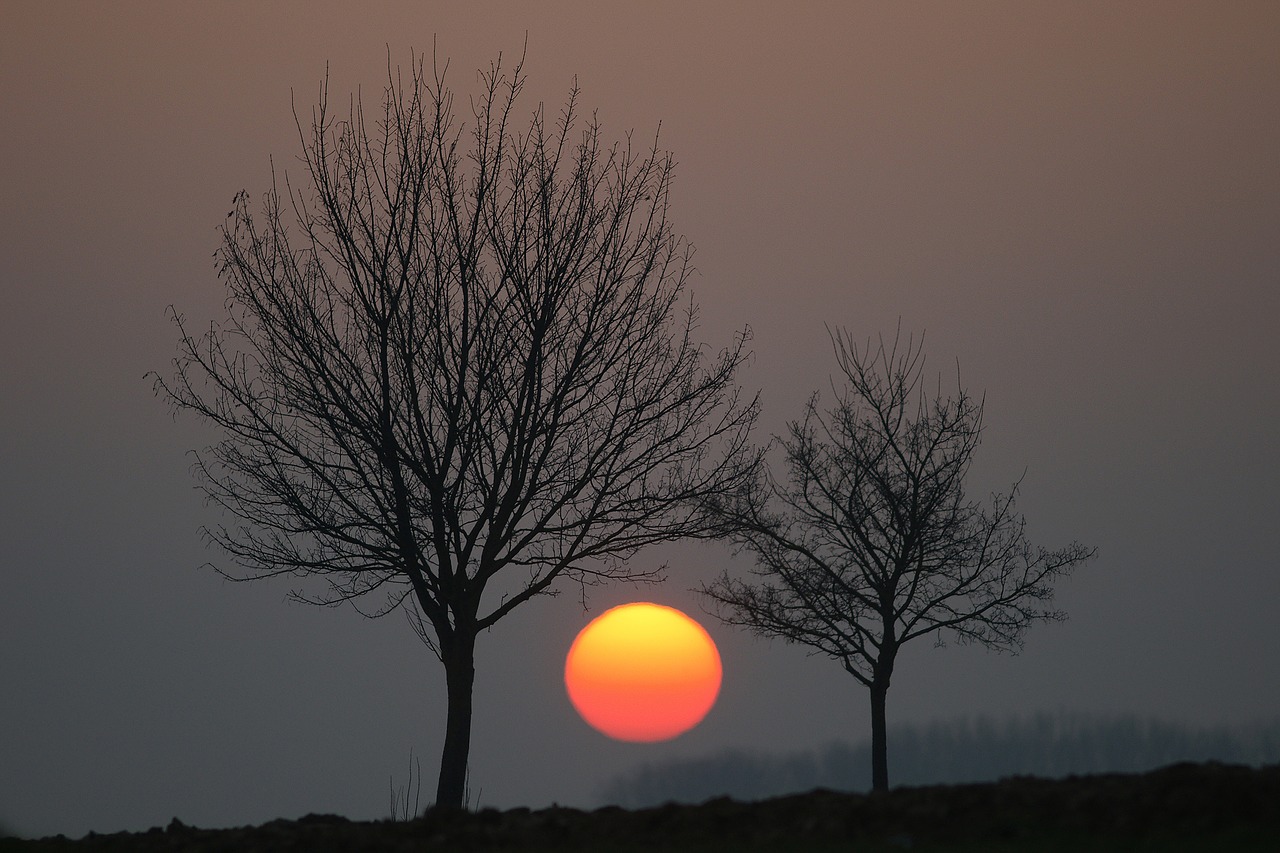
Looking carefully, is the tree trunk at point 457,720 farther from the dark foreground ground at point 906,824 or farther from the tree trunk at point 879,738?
the tree trunk at point 879,738

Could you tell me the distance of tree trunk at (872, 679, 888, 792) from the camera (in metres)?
18.3

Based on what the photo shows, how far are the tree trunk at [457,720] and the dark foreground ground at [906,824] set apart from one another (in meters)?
2.73

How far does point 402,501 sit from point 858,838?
675 cm

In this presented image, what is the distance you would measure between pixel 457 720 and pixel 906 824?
248 inches

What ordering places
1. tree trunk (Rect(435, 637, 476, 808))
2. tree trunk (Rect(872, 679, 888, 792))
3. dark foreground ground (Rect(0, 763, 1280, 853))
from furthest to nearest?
1. tree trunk (Rect(872, 679, 888, 792))
2. tree trunk (Rect(435, 637, 476, 808))
3. dark foreground ground (Rect(0, 763, 1280, 853))

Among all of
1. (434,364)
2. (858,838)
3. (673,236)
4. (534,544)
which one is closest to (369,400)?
(434,364)

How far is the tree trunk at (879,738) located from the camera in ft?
60.0

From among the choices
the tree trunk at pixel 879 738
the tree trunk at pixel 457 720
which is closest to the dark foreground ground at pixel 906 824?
the tree trunk at pixel 457 720

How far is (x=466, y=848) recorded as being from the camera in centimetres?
913

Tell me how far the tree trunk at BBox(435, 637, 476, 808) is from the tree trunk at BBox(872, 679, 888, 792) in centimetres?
755

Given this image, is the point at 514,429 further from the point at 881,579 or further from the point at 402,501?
the point at 881,579

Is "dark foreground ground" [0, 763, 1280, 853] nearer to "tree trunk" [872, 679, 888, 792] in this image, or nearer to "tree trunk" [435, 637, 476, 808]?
"tree trunk" [435, 637, 476, 808]

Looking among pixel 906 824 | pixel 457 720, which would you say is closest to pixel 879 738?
pixel 457 720

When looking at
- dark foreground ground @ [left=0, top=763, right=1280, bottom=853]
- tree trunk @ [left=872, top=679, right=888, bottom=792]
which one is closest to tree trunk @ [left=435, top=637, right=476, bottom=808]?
dark foreground ground @ [left=0, top=763, right=1280, bottom=853]
